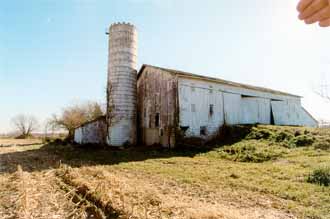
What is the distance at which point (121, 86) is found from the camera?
71.5 feet

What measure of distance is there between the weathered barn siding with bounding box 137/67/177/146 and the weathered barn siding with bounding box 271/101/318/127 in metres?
12.6

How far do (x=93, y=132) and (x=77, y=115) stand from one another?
1697 centimetres

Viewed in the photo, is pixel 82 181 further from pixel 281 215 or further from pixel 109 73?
pixel 109 73

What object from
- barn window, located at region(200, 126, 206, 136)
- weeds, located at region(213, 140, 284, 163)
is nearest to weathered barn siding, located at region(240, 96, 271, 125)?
barn window, located at region(200, 126, 206, 136)

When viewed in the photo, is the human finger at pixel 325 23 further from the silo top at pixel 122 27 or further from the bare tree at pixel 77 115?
the bare tree at pixel 77 115

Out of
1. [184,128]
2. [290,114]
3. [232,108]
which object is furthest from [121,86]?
[290,114]

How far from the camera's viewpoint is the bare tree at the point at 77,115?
38.4 meters

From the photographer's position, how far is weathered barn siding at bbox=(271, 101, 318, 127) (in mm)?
28344

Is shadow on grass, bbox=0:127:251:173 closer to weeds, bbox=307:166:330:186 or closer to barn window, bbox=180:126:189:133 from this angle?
barn window, bbox=180:126:189:133

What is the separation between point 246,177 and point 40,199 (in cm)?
636

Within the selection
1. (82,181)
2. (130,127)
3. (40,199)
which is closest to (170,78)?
(130,127)

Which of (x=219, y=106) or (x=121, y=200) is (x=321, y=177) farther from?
(x=219, y=106)

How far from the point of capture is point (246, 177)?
9.83m

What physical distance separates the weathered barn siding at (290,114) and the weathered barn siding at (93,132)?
1596 centimetres
